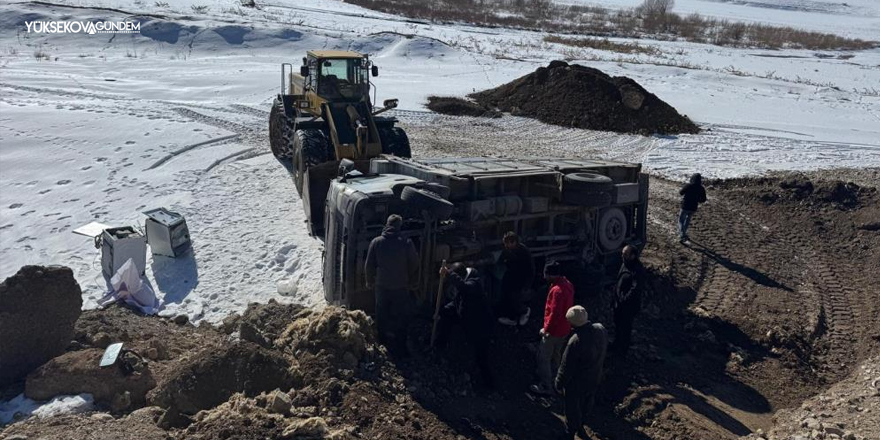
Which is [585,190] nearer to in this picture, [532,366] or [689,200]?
[532,366]

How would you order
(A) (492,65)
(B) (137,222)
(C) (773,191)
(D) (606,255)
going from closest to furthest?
(D) (606,255) < (B) (137,222) < (C) (773,191) < (A) (492,65)

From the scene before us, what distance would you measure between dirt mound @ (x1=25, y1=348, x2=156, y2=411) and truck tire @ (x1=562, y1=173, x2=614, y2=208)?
500 centimetres

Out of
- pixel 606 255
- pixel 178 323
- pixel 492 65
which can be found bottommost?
pixel 178 323

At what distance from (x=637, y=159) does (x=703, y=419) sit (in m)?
11.3

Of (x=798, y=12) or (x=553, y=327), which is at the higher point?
(x=798, y=12)

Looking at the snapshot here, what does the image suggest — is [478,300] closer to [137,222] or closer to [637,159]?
[137,222]

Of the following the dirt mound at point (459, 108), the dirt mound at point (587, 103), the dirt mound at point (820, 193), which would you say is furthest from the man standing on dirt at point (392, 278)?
the dirt mound at point (459, 108)

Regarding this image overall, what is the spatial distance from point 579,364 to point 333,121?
322 inches

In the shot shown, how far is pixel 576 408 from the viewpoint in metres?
6.02

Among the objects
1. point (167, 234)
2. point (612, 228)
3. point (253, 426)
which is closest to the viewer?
point (253, 426)

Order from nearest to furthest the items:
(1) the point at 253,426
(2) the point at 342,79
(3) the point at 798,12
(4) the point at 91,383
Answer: (1) the point at 253,426 → (4) the point at 91,383 → (2) the point at 342,79 → (3) the point at 798,12

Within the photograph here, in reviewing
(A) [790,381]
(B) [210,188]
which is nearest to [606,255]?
(A) [790,381]

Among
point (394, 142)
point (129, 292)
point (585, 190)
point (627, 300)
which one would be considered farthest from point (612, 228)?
point (129, 292)

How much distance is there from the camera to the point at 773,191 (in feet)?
45.7
